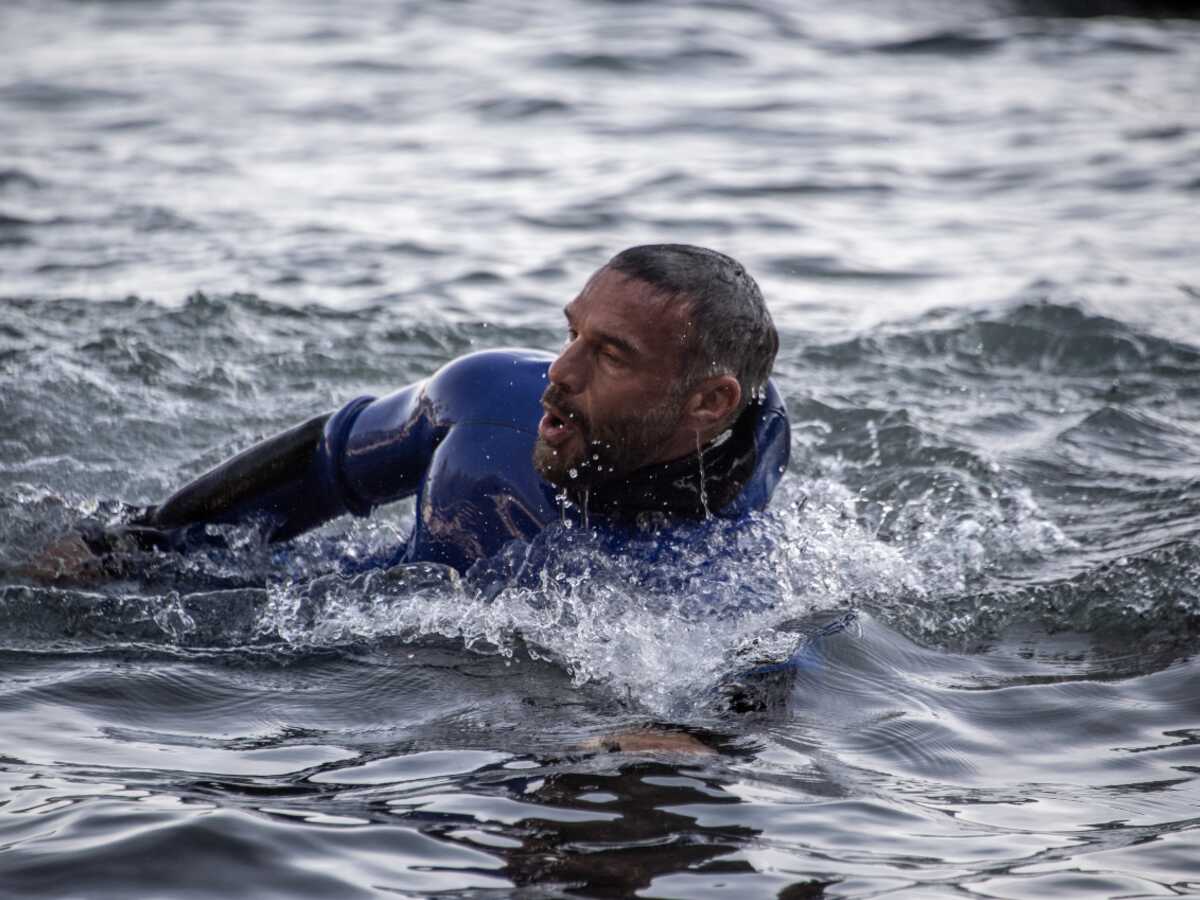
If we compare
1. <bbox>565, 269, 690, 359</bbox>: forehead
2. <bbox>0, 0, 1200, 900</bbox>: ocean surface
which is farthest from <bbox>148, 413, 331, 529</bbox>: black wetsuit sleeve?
<bbox>565, 269, 690, 359</bbox>: forehead

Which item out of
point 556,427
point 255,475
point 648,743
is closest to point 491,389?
point 556,427

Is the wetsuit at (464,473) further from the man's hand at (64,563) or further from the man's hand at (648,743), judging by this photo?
the man's hand at (648,743)

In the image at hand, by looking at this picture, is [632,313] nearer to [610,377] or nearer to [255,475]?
[610,377]

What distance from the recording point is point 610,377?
4312 millimetres

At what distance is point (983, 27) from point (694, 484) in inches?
486

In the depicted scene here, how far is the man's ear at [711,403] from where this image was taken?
444 cm

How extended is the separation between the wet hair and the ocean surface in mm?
492

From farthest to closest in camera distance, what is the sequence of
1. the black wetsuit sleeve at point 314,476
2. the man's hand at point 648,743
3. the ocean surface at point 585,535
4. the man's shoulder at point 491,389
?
the black wetsuit sleeve at point 314,476
the man's shoulder at point 491,389
the man's hand at point 648,743
the ocean surface at point 585,535

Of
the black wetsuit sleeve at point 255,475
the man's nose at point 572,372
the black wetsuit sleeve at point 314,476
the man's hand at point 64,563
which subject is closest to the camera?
the man's nose at point 572,372

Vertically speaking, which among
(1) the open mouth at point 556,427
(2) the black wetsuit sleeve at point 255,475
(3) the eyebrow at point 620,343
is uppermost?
(3) the eyebrow at point 620,343

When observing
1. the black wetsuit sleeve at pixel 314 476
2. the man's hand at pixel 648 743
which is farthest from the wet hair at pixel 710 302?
the man's hand at pixel 648 743

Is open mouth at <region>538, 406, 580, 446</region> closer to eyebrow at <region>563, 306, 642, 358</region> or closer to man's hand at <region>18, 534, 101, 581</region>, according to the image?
eyebrow at <region>563, 306, 642, 358</region>

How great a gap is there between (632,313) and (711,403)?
1.17ft

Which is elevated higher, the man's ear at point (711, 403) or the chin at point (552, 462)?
the man's ear at point (711, 403)
